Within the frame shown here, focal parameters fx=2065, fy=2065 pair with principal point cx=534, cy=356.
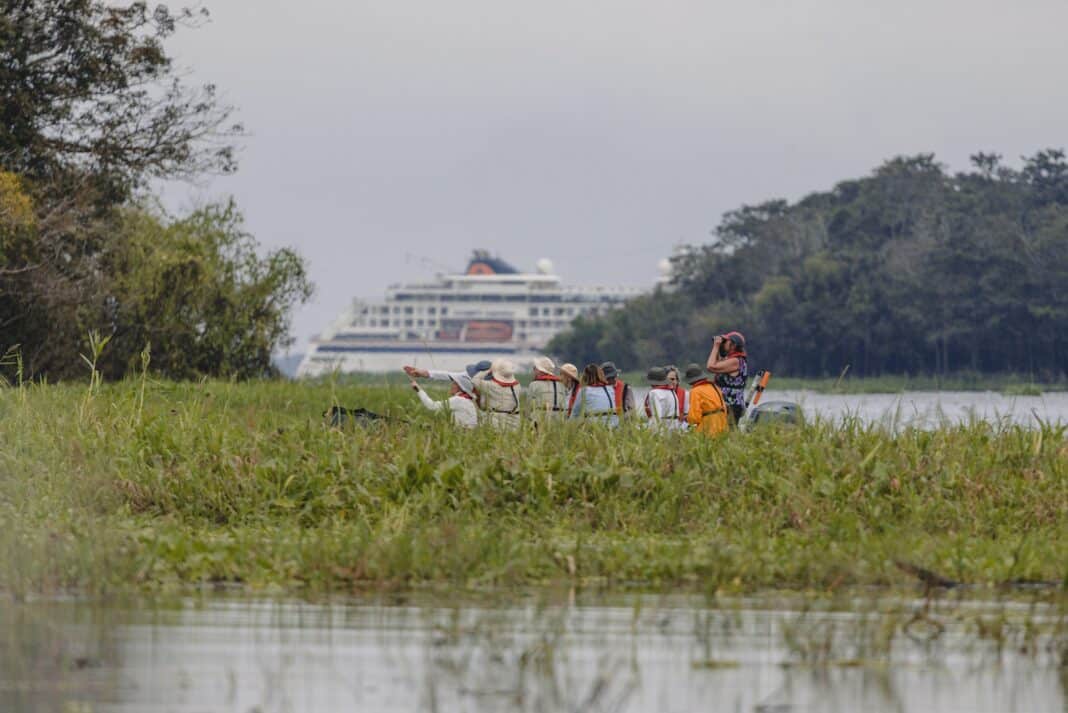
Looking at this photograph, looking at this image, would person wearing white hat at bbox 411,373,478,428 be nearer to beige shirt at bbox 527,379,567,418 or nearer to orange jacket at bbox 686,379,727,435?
beige shirt at bbox 527,379,567,418

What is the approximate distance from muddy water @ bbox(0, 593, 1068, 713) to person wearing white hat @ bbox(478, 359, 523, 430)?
17.6ft

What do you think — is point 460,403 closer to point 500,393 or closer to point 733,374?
point 500,393

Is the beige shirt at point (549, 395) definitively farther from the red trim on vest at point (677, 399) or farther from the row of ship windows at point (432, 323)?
the row of ship windows at point (432, 323)

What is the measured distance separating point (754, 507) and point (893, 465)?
109 cm

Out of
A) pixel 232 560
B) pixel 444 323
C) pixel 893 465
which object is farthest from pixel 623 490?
pixel 444 323

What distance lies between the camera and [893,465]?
1409 cm

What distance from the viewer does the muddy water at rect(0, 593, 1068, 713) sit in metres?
7.88

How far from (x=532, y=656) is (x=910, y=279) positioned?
296 ft

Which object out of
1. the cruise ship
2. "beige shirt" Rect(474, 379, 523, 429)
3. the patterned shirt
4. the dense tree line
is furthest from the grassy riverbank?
the cruise ship

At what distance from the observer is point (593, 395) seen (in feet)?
58.2

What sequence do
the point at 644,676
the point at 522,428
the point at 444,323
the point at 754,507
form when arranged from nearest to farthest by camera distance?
the point at 644,676 < the point at 754,507 < the point at 522,428 < the point at 444,323

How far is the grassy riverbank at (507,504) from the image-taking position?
443 inches

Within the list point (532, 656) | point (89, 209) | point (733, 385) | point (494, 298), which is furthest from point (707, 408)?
point (494, 298)

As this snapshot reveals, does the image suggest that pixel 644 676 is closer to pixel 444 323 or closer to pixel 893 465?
pixel 893 465
